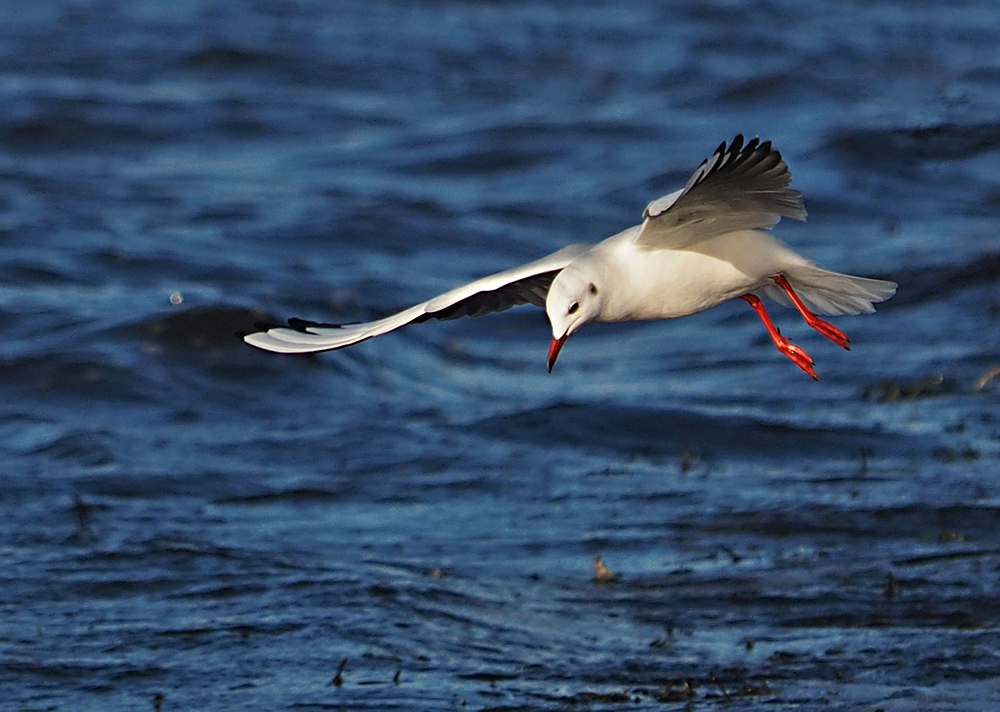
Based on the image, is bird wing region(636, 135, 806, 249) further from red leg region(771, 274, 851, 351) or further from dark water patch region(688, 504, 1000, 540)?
dark water patch region(688, 504, 1000, 540)

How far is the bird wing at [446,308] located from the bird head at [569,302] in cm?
15

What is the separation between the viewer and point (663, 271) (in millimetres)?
5027

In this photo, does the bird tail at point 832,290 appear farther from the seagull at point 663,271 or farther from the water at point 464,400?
the water at point 464,400

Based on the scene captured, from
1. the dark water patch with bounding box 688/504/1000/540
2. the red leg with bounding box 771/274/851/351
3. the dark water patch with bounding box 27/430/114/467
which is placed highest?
the red leg with bounding box 771/274/851/351

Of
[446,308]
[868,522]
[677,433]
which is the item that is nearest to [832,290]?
[446,308]

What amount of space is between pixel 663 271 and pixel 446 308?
65 cm

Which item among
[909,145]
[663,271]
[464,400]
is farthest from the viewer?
[909,145]

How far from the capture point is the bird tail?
5.38 metres

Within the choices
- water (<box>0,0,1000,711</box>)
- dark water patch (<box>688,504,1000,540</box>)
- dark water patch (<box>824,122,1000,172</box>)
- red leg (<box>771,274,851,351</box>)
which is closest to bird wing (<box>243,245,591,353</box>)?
red leg (<box>771,274,851,351</box>)

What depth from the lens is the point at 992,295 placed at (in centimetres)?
1047

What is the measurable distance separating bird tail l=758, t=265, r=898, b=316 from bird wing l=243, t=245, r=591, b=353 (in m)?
0.74

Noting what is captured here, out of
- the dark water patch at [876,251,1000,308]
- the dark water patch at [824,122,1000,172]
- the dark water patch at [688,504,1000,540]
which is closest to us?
the dark water patch at [688,504,1000,540]

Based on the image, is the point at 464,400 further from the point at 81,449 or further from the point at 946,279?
the point at 946,279

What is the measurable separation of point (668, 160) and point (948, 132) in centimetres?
246
